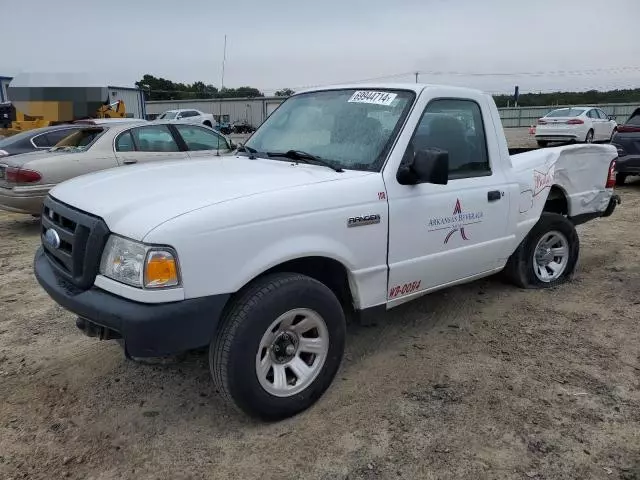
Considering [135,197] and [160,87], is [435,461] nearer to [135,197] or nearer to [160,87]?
[135,197]

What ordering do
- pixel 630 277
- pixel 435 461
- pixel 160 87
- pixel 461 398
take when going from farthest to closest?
pixel 160 87 < pixel 630 277 < pixel 461 398 < pixel 435 461

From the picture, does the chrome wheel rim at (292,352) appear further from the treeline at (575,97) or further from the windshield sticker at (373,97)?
the treeline at (575,97)

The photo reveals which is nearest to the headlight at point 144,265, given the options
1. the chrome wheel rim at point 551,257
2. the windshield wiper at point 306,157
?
the windshield wiper at point 306,157

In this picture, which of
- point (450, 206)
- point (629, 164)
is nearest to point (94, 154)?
point (450, 206)

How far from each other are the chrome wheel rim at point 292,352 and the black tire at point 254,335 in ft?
0.14

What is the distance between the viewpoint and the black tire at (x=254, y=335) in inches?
Answer: 110

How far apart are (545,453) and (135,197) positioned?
255 centimetres

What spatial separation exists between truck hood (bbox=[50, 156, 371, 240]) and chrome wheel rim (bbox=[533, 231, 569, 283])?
265 centimetres

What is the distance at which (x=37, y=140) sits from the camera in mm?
9820

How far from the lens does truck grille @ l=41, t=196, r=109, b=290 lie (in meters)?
2.77

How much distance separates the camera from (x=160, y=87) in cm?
6781

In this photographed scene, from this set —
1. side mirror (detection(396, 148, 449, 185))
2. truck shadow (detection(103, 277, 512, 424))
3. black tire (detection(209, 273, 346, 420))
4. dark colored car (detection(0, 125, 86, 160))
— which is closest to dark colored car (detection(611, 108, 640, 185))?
truck shadow (detection(103, 277, 512, 424))

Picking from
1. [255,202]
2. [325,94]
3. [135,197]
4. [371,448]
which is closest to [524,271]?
[325,94]

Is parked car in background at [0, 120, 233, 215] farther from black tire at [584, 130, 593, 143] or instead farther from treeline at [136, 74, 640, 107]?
treeline at [136, 74, 640, 107]
